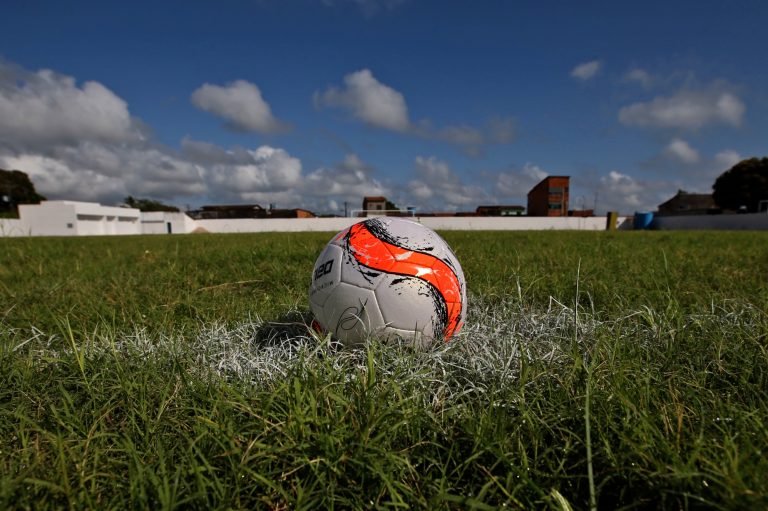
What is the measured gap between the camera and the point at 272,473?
1.00m

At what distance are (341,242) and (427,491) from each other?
1.26m

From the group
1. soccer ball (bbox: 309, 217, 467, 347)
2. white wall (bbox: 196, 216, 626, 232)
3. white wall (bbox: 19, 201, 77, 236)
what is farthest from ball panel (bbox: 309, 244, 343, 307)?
white wall (bbox: 19, 201, 77, 236)

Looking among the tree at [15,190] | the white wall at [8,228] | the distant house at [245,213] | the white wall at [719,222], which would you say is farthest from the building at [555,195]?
the tree at [15,190]

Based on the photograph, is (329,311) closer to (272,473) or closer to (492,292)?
(272,473)

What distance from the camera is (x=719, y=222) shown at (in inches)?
1280

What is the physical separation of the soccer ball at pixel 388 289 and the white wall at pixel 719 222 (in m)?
38.2

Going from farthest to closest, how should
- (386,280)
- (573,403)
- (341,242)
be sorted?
1. (341,242)
2. (386,280)
3. (573,403)

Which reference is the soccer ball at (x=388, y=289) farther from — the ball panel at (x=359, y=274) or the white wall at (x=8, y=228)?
the white wall at (x=8, y=228)

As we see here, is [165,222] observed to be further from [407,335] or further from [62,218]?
[407,335]

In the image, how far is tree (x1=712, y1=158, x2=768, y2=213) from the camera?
44.8 metres

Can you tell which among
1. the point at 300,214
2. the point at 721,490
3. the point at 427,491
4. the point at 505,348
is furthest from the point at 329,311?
the point at 300,214

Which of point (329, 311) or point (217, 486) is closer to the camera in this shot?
point (217, 486)

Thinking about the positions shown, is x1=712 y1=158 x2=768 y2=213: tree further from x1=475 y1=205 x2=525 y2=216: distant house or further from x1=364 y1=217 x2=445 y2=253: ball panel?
x1=364 y1=217 x2=445 y2=253: ball panel

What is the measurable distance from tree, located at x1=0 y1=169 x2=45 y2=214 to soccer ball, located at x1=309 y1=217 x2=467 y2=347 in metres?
85.6
